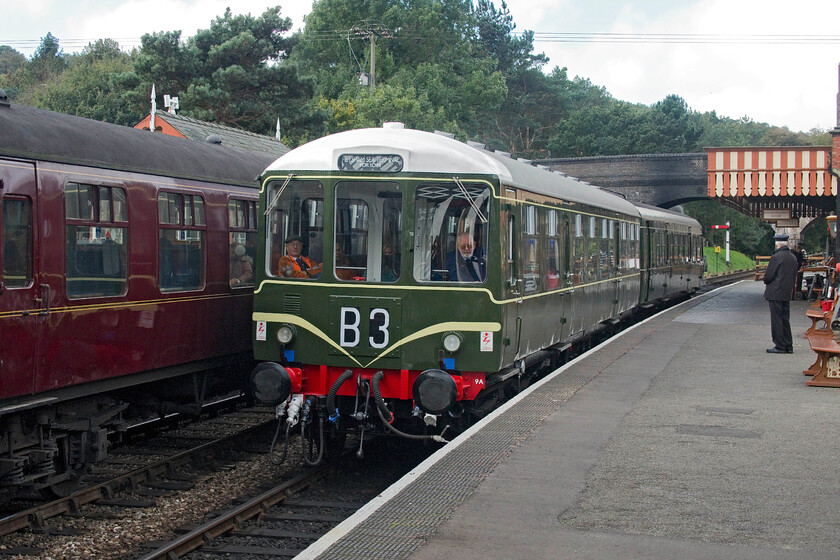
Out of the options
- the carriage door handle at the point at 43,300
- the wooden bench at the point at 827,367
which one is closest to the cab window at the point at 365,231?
the carriage door handle at the point at 43,300

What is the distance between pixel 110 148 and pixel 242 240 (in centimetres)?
253

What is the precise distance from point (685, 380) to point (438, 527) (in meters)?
6.89

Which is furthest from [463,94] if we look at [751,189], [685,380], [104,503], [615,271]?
[104,503]

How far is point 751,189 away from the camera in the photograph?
101ft

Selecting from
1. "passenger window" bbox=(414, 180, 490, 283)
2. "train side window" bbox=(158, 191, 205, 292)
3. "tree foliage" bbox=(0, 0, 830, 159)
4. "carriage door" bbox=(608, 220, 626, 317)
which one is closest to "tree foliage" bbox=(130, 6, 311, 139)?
"tree foliage" bbox=(0, 0, 830, 159)

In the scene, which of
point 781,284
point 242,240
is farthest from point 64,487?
point 781,284

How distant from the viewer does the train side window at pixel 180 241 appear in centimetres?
927

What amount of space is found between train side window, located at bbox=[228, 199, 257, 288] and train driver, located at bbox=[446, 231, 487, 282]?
3.05m

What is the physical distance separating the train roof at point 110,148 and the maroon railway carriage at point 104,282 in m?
0.02

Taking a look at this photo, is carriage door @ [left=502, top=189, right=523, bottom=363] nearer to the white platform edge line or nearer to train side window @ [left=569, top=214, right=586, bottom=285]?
the white platform edge line

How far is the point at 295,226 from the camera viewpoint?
8.95m

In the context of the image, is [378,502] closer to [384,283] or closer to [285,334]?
[384,283]

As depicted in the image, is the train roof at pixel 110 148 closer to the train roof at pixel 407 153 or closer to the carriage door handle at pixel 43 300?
the carriage door handle at pixel 43 300

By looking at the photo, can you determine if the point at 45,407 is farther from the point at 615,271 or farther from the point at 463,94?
the point at 463,94
